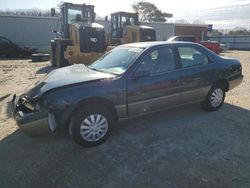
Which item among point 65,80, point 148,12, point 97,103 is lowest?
point 97,103

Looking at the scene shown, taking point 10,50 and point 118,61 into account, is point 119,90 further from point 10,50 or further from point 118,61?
point 10,50

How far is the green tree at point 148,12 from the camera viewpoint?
45.4 m

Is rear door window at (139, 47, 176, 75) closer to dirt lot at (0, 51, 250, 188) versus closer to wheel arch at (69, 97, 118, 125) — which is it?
wheel arch at (69, 97, 118, 125)

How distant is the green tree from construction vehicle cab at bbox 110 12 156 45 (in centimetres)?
3276

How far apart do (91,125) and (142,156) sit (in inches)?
36.1

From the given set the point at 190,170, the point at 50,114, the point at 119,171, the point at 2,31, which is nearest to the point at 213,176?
the point at 190,170

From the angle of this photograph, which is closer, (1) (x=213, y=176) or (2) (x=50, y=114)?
(1) (x=213, y=176)

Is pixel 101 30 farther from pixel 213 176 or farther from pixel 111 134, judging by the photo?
pixel 213 176

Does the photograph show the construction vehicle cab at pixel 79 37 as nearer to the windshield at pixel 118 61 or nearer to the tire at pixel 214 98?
the windshield at pixel 118 61

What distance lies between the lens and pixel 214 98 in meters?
5.22

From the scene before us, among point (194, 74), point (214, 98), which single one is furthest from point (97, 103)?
point (214, 98)

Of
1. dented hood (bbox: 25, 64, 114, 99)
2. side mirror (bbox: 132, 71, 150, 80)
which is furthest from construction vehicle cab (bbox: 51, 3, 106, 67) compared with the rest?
side mirror (bbox: 132, 71, 150, 80)

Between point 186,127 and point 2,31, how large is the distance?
21.4 metres

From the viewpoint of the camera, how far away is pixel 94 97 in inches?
141
